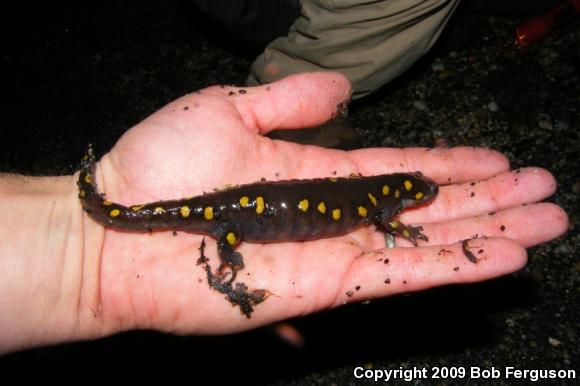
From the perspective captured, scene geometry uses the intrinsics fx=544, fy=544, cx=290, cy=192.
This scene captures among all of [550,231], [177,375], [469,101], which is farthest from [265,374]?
[469,101]

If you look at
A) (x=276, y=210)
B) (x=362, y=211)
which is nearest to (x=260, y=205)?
(x=276, y=210)

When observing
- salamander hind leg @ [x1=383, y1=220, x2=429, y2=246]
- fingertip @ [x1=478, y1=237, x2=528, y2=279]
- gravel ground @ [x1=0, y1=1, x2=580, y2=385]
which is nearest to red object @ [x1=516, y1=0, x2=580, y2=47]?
gravel ground @ [x1=0, y1=1, x2=580, y2=385]

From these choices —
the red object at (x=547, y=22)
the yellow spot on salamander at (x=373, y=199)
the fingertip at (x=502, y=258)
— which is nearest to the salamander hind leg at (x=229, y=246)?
the yellow spot on salamander at (x=373, y=199)

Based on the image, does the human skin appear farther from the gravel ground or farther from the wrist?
the gravel ground

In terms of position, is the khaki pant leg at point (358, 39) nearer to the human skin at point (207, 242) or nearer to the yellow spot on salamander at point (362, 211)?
the human skin at point (207, 242)

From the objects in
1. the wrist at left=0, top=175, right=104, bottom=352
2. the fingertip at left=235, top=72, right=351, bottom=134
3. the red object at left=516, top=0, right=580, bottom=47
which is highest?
the red object at left=516, top=0, right=580, bottom=47

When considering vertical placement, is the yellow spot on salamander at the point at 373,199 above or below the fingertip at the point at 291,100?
below

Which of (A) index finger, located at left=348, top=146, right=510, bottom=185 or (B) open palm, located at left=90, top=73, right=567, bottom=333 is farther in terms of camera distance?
(A) index finger, located at left=348, top=146, right=510, bottom=185
